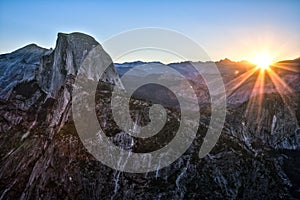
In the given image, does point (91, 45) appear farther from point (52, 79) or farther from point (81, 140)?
point (81, 140)

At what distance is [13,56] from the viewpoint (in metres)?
65.1

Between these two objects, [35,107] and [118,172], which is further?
[35,107]

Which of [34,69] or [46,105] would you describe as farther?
[34,69]

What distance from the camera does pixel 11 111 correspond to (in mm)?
43750

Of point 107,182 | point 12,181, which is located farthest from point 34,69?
point 107,182

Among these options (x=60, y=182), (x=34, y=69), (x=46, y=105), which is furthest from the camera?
(x=34, y=69)

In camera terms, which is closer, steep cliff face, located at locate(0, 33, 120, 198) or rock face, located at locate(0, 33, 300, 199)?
rock face, located at locate(0, 33, 300, 199)

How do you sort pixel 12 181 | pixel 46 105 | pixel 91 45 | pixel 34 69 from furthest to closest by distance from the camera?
pixel 34 69 < pixel 91 45 < pixel 46 105 < pixel 12 181

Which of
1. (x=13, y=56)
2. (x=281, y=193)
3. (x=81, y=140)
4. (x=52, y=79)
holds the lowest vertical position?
(x=281, y=193)

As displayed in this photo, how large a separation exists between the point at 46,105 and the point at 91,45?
11.6 metres

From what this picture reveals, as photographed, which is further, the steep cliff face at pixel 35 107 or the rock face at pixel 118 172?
the steep cliff face at pixel 35 107

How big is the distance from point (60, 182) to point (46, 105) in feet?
53.8

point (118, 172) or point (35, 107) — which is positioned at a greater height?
point (35, 107)

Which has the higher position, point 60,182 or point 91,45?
point 91,45
